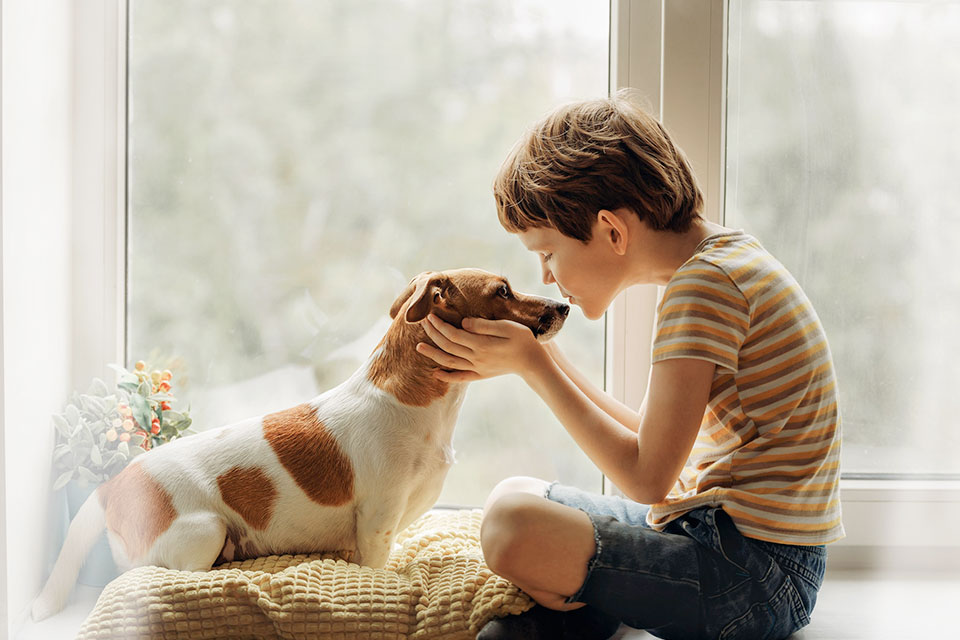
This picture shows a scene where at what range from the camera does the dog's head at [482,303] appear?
3.83ft

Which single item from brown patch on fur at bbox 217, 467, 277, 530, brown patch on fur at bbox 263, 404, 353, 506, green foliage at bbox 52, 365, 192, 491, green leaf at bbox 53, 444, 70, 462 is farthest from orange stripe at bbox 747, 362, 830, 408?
green leaf at bbox 53, 444, 70, 462

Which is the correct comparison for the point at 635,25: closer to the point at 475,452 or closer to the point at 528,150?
the point at 528,150

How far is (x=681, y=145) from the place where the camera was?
1399 mm

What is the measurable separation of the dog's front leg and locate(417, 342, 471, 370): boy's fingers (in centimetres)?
22

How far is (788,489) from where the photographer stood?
103 centimetres

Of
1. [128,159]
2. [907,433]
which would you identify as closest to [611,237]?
[907,433]

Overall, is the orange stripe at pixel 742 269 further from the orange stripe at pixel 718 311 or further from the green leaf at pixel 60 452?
the green leaf at pixel 60 452

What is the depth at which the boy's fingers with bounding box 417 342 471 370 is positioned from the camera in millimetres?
1156

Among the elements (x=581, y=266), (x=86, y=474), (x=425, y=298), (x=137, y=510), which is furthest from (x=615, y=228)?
(x=86, y=474)

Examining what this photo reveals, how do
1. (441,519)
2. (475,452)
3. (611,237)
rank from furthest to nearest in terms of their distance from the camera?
(475,452), (441,519), (611,237)

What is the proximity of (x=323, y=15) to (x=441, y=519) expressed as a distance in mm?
942

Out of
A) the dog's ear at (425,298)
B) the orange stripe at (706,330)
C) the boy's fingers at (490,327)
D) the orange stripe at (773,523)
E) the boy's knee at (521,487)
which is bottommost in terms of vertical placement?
the boy's knee at (521,487)

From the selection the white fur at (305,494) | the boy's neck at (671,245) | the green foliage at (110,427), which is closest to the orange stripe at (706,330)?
the boy's neck at (671,245)

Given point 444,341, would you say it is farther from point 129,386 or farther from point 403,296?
point 129,386
